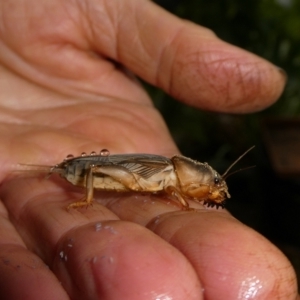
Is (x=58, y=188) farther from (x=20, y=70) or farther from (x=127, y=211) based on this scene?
(x=20, y=70)

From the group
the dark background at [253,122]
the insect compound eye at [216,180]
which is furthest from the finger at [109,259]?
the dark background at [253,122]

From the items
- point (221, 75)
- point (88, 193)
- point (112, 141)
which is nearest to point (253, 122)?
point (221, 75)

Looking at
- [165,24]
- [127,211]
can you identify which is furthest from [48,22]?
[127,211]

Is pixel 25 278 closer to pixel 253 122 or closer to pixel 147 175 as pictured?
pixel 147 175

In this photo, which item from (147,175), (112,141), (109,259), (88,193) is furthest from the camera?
(112,141)

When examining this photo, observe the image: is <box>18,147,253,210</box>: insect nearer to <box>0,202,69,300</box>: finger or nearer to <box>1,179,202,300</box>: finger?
<box>1,179,202,300</box>: finger

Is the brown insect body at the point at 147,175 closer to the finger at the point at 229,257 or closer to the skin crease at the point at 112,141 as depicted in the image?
the skin crease at the point at 112,141
